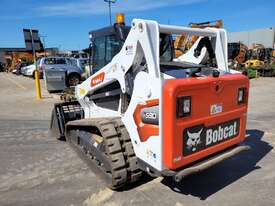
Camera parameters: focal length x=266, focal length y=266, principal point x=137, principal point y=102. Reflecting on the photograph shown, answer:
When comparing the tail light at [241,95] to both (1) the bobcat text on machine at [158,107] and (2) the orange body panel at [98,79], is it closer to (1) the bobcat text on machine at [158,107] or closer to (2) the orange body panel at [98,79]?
(1) the bobcat text on machine at [158,107]

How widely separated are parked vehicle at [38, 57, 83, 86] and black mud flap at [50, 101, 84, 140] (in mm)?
9768

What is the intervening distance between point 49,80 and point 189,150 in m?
11.0

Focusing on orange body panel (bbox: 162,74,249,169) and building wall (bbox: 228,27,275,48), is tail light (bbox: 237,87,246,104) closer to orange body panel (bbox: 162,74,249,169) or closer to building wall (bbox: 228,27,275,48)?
orange body panel (bbox: 162,74,249,169)

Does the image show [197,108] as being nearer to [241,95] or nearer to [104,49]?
[241,95]

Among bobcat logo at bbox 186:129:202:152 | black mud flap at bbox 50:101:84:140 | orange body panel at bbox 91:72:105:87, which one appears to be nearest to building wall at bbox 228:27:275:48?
black mud flap at bbox 50:101:84:140

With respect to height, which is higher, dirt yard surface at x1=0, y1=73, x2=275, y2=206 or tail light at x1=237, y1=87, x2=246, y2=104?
tail light at x1=237, y1=87, x2=246, y2=104

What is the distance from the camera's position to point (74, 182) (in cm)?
384

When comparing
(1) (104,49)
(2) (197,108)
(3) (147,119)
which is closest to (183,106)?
(2) (197,108)

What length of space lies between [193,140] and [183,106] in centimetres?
49

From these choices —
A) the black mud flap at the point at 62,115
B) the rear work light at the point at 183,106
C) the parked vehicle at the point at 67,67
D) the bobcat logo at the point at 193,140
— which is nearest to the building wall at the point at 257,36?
the parked vehicle at the point at 67,67

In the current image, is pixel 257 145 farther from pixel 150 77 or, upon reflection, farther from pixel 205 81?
pixel 150 77

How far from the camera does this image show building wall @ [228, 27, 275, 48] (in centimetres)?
4434

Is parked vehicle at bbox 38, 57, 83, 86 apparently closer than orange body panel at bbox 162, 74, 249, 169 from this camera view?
No

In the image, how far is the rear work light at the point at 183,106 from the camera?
9.36ft
